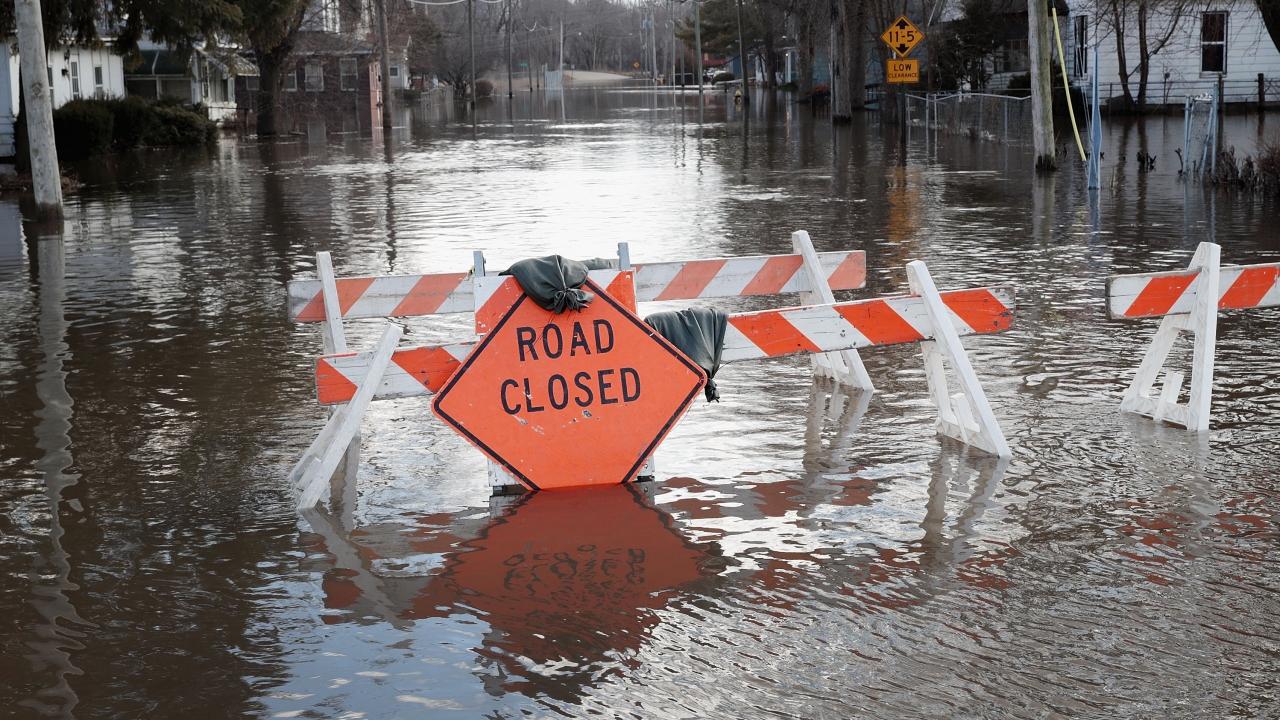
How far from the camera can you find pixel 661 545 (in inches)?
220

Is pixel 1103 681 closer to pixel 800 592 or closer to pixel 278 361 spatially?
pixel 800 592

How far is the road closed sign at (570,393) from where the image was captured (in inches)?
242

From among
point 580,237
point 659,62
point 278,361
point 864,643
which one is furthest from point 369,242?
point 659,62

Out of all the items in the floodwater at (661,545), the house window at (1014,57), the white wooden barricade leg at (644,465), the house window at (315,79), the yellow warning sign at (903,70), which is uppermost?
the house window at (315,79)

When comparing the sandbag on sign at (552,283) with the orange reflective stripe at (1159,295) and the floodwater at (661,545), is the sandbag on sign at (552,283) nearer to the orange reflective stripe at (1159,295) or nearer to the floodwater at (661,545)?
the floodwater at (661,545)

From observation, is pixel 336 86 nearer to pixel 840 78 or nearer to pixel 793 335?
pixel 840 78

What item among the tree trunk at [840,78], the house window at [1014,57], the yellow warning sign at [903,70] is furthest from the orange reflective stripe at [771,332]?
the house window at [1014,57]

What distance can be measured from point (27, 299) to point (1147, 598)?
35.8 ft

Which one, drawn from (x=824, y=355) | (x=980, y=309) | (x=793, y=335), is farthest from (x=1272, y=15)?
(x=793, y=335)

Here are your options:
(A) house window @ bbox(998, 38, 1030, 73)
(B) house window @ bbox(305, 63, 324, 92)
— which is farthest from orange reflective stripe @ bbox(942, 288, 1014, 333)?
(B) house window @ bbox(305, 63, 324, 92)

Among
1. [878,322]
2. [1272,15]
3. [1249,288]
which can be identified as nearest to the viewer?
[878,322]

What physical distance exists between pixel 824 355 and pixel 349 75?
66.5 meters

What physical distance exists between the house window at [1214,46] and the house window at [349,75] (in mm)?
43418

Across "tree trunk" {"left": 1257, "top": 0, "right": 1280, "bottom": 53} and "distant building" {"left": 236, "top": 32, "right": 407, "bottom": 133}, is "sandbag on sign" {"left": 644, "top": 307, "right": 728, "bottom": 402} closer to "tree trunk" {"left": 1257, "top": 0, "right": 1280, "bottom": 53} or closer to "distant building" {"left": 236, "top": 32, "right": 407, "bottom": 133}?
"tree trunk" {"left": 1257, "top": 0, "right": 1280, "bottom": 53}
